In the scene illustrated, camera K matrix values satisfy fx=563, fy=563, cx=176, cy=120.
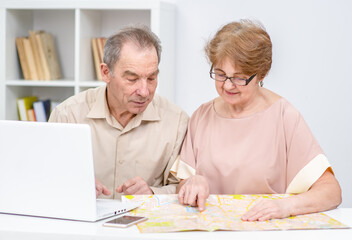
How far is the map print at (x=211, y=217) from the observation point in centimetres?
168

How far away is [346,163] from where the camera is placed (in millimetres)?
3855

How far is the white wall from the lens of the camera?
3791 mm

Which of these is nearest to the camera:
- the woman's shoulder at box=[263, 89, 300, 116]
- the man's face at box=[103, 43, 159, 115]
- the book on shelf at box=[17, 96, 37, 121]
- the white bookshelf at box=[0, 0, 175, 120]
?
the woman's shoulder at box=[263, 89, 300, 116]

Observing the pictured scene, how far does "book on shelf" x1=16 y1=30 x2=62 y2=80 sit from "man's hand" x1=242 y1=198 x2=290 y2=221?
249cm

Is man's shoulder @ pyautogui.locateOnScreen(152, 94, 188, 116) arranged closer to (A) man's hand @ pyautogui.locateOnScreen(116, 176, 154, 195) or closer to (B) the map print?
(A) man's hand @ pyautogui.locateOnScreen(116, 176, 154, 195)

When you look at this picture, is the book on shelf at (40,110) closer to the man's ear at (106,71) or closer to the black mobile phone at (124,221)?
the man's ear at (106,71)

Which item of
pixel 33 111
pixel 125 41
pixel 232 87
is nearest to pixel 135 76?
pixel 125 41

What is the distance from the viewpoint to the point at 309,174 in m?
2.12

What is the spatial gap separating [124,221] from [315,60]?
2.49m

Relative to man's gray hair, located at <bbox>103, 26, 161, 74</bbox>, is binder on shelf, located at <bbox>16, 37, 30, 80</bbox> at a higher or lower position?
lower

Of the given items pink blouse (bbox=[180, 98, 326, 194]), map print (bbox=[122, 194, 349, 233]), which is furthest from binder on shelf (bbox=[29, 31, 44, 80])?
map print (bbox=[122, 194, 349, 233])

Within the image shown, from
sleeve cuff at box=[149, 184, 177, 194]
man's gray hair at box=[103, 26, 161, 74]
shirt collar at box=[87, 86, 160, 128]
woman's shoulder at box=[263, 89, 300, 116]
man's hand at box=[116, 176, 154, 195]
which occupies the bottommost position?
sleeve cuff at box=[149, 184, 177, 194]

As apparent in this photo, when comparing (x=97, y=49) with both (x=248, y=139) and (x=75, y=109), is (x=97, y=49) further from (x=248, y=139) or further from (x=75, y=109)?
(x=248, y=139)

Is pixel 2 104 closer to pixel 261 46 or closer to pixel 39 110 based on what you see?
pixel 39 110
